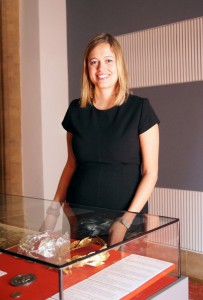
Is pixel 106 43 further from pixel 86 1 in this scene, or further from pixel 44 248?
pixel 86 1

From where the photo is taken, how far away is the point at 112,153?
166cm

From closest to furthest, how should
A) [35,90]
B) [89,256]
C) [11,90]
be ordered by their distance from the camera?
[89,256]
[35,90]
[11,90]

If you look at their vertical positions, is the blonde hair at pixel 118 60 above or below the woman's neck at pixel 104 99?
above

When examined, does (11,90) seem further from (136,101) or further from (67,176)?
(136,101)

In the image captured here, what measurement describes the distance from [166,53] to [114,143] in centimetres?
185

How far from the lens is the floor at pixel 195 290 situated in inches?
117

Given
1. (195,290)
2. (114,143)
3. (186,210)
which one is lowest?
(195,290)

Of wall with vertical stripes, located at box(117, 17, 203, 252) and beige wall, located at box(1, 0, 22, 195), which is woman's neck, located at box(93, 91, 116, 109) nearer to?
wall with vertical stripes, located at box(117, 17, 203, 252)

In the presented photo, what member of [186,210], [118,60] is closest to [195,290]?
[186,210]

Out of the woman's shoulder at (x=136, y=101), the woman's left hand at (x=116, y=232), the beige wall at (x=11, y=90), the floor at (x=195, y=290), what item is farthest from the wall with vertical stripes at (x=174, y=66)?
the woman's left hand at (x=116, y=232)

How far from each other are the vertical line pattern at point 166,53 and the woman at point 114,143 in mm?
1553

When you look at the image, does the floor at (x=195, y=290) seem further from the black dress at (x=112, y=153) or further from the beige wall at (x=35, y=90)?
the beige wall at (x=35, y=90)

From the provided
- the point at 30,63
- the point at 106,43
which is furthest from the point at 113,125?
the point at 30,63

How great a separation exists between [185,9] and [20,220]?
8.52 feet
